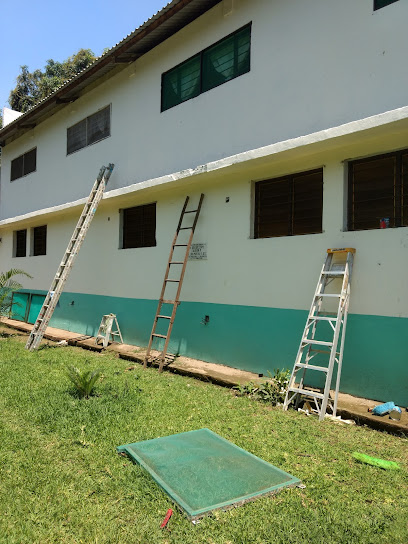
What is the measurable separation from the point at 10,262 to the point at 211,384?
11584 millimetres

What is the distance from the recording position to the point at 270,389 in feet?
18.2

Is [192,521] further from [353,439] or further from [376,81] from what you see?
[376,81]

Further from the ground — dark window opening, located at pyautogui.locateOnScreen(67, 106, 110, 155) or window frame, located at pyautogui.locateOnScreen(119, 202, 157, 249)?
dark window opening, located at pyautogui.locateOnScreen(67, 106, 110, 155)

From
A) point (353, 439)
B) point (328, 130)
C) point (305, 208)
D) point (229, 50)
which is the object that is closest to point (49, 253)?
point (229, 50)

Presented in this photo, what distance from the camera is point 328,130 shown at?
533 centimetres

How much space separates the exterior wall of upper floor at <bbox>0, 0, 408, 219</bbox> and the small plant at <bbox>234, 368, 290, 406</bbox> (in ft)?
11.6

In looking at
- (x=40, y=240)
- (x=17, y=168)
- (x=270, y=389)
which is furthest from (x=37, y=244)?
(x=270, y=389)

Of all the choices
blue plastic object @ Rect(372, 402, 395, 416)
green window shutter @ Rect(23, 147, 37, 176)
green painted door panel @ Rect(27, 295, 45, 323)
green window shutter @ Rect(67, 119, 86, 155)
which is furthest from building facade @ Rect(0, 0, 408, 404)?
green window shutter @ Rect(23, 147, 37, 176)

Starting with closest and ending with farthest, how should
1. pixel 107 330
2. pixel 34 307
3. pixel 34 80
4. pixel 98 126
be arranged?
pixel 107 330
pixel 98 126
pixel 34 307
pixel 34 80

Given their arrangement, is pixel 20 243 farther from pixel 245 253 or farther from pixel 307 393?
pixel 307 393

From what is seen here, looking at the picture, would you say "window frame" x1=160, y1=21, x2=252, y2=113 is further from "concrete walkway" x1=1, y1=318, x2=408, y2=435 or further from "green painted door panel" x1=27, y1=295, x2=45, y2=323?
"green painted door panel" x1=27, y1=295, x2=45, y2=323

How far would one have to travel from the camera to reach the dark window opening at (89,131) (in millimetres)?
10616

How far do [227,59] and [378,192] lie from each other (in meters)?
3.90

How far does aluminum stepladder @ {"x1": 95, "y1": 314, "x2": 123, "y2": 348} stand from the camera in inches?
364
